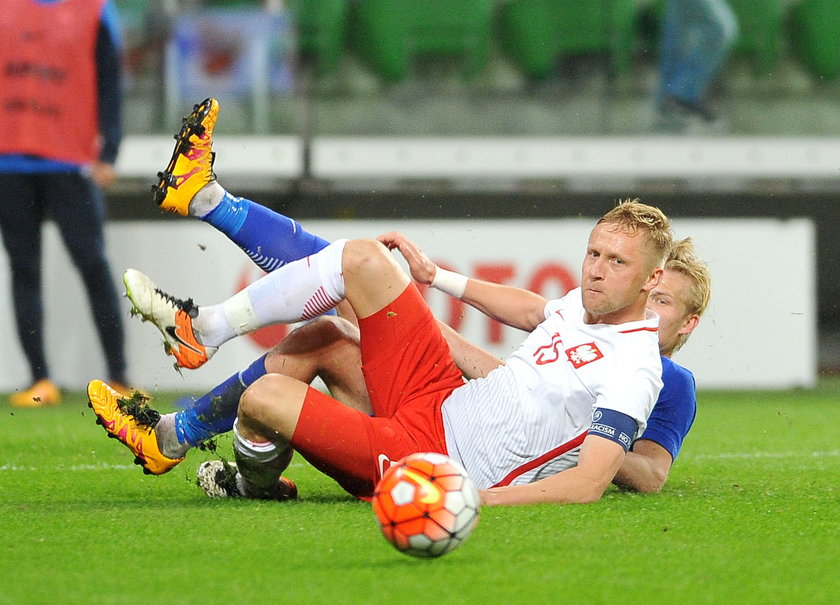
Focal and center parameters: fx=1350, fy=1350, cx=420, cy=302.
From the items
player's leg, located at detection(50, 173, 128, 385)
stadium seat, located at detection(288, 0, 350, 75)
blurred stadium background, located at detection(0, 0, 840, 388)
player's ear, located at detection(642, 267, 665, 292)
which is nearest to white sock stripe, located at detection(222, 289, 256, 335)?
player's ear, located at detection(642, 267, 665, 292)

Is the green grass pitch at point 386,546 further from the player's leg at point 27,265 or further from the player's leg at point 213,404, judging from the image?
the player's leg at point 27,265

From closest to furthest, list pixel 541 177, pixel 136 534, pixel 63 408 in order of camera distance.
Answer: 1. pixel 136 534
2. pixel 63 408
3. pixel 541 177

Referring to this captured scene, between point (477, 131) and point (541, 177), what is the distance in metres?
0.61

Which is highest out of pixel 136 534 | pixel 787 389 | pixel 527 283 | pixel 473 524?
pixel 473 524

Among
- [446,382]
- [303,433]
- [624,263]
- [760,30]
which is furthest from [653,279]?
[760,30]

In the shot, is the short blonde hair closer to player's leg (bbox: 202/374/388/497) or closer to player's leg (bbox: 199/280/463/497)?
player's leg (bbox: 199/280/463/497)

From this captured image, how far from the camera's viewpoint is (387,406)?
12.7ft

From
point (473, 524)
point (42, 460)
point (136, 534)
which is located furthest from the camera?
point (42, 460)

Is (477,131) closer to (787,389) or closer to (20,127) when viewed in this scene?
(787,389)

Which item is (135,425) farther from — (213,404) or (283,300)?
(283,300)

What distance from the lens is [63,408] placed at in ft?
23.5

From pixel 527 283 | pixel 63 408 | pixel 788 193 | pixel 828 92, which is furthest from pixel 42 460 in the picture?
pixel 828 92

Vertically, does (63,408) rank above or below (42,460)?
below

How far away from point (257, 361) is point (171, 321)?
0.34m
